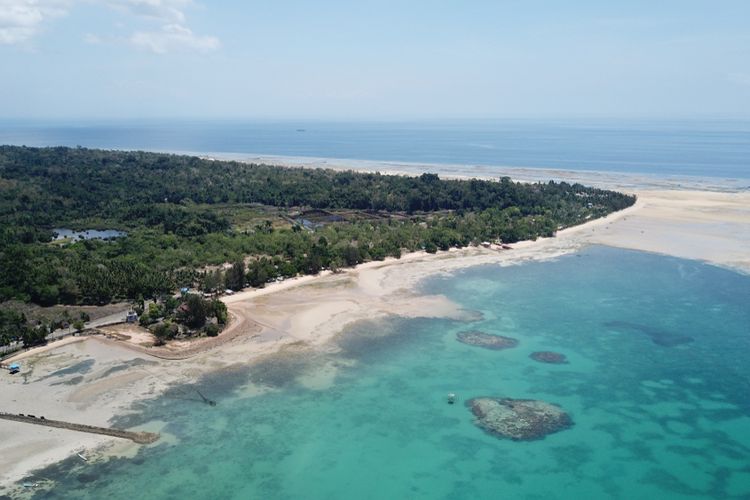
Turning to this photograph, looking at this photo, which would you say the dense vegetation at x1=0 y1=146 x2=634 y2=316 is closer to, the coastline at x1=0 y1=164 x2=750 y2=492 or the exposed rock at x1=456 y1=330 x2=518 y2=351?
the coastline at x1=0 y1=164 x2=750 y2=492

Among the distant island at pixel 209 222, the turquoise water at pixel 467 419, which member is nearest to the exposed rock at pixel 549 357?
the turquoise water at pixel 467 419

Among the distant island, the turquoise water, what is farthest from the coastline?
the distant island

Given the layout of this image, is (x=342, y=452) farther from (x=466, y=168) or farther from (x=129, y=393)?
(x=466, y=168)

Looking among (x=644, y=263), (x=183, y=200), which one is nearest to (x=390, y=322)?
(x=644, y=263)

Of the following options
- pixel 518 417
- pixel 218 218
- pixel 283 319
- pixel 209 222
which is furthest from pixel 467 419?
pixel 218 218

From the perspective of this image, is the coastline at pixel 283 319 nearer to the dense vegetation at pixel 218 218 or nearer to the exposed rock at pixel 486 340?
the dense vegetation at pixel 218 218

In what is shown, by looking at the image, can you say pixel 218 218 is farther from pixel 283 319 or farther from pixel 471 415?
pixel 471 415
